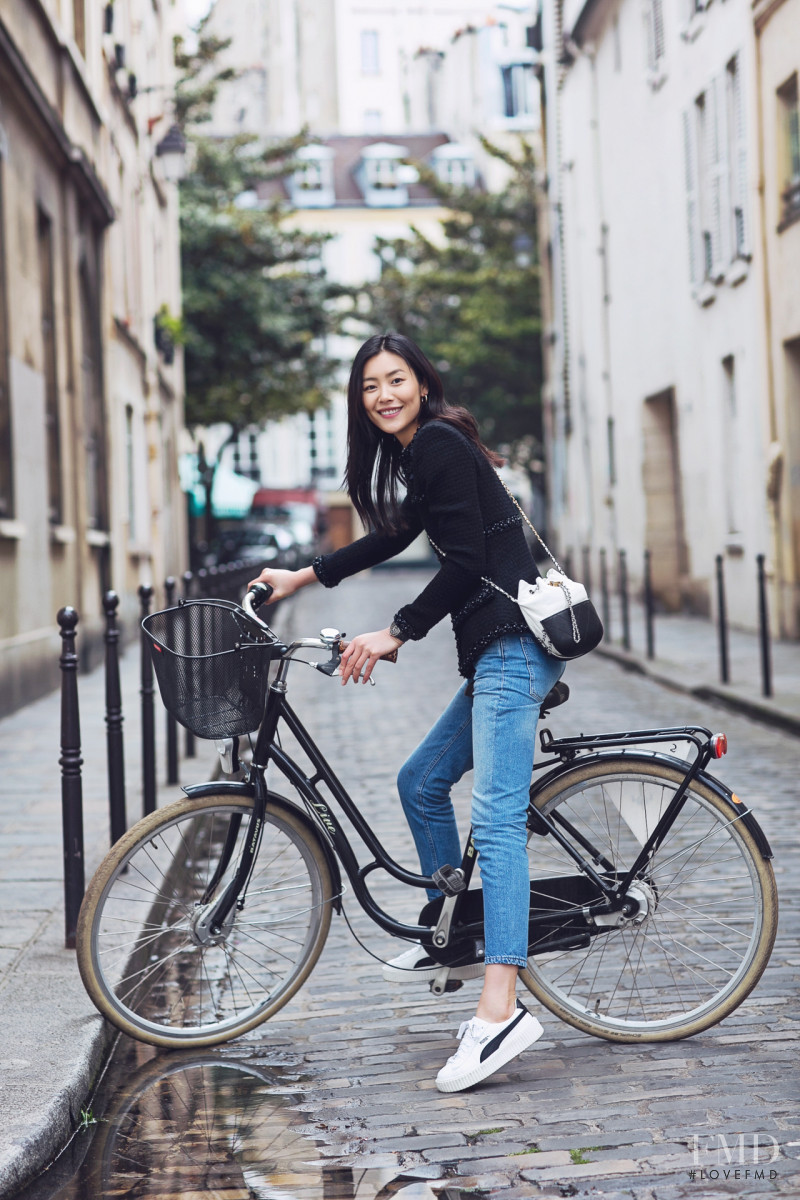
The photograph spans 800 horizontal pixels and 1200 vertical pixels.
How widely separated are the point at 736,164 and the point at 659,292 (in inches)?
186

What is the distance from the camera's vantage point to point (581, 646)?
372 centimetres

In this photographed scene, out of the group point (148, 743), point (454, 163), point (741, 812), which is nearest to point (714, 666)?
point (148, 743)

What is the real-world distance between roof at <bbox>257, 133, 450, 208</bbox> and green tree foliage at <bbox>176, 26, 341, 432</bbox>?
2957 cm

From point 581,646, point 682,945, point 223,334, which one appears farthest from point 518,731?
point 223,334

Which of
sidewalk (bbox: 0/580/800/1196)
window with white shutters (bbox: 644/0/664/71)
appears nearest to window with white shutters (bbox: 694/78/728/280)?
window with white shutters (bbox: 644/0/664/71)

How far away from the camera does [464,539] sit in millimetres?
3660

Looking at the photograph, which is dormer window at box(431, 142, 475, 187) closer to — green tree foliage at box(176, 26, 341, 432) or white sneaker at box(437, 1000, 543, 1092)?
green tree foliage at box(176, 26, 341, 432)

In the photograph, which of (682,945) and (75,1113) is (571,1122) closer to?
(682,945)

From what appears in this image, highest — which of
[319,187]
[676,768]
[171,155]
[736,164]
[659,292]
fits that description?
[319,187]

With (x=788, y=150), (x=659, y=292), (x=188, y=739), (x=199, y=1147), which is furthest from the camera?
(x=659, y=292)

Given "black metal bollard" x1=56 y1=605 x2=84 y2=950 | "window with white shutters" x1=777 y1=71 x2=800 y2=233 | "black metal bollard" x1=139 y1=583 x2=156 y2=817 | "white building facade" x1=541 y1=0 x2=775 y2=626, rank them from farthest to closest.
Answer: "white building facade" x1=541 y1=0 x2=775 y2=626 → "window with white shutters" x1=777 y1=71 x2=800 y2=233 → "black metal bollard" x1=139 y1=583 x2=156 y2=817 → "black metal bollard" x1=56 y1=605 x2=84 y2=950

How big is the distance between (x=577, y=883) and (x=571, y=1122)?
0.70 meters

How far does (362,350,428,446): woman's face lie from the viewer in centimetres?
384

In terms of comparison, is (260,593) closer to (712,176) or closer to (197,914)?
(197,914)
